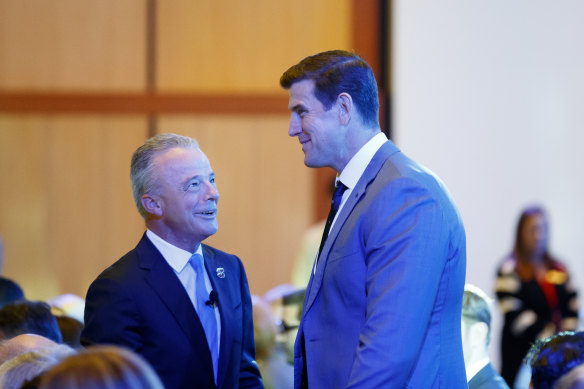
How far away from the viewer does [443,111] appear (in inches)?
231

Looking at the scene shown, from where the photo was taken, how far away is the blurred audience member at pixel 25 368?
1895 mm

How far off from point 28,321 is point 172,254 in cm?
73

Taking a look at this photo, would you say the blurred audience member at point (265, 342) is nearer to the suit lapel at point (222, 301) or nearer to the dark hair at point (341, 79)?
the suit lapel at point (222, 301)

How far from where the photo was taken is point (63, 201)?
604 centimetres

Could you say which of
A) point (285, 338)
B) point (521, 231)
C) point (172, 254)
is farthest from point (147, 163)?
point (521, 231)

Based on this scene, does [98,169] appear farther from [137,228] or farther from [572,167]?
[572,167]

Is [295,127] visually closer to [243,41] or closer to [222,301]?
[222,301]

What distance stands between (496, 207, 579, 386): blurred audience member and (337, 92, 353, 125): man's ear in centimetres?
319

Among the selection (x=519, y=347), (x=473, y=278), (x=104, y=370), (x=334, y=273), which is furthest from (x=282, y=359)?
(x=473, y=278)

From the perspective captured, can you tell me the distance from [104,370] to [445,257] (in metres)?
0.86

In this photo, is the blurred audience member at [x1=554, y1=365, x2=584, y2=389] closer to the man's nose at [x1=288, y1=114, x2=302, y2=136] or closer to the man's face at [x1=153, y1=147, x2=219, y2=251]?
the man's nose at [x1=288, y1=114, x2=302, y2=136]

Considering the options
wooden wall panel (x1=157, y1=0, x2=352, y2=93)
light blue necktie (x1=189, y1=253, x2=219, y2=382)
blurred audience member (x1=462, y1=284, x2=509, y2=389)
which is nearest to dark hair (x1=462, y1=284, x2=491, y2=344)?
blurred audience member (x1=462, y1=284, x2=509, y2=389)

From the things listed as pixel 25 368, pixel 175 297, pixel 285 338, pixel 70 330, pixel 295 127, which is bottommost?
pixel 285 338

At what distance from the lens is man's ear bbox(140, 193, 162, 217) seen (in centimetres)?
227
